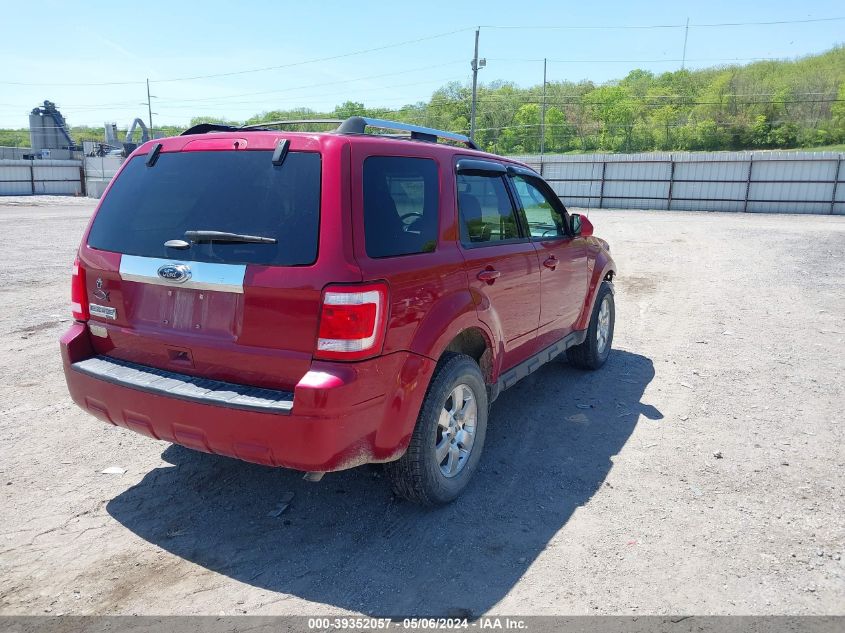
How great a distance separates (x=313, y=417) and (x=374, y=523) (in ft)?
A: 3.21

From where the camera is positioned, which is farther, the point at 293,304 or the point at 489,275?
the point at 489,275

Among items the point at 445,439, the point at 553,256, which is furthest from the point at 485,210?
the point at 445,439

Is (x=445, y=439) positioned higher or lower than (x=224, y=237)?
lower

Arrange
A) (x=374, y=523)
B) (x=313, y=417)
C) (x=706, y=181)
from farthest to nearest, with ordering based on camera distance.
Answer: (x=706, y=181), (x=374, y=523), (x=313, y=417)

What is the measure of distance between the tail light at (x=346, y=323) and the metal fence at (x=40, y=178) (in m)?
43.7

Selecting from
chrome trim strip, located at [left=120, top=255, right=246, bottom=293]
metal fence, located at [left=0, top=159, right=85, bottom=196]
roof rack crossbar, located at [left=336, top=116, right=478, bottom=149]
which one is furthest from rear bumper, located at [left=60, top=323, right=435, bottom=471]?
metal fence, located at [left=0, top=159, right=85, bottom=196]

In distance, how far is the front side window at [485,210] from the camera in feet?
12.0

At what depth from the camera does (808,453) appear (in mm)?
4145

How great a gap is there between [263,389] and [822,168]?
32.8m

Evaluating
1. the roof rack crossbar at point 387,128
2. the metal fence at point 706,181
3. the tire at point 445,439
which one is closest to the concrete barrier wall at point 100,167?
the metal fence at point 706,181

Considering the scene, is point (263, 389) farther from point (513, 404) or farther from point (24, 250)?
point (24, 250)

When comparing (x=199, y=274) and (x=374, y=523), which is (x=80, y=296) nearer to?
(x=199, y=274)

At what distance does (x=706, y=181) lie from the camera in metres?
31.1

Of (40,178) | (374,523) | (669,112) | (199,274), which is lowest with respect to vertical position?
(374,523)
